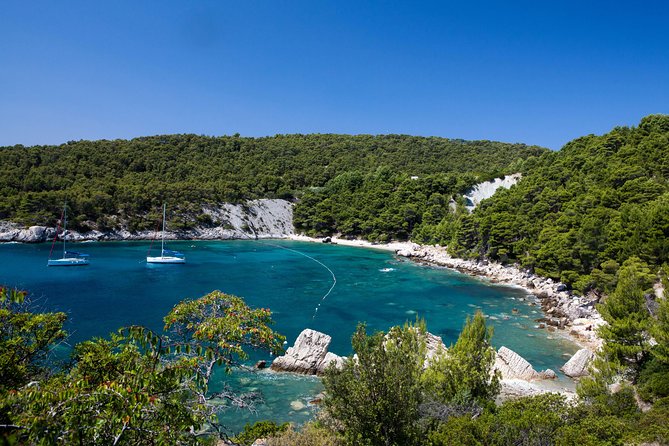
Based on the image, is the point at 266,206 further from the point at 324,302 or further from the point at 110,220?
the point at 324,302

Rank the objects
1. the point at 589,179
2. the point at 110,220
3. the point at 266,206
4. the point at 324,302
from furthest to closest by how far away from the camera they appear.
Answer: the point at 266,206
the point at 110,220
the point at 589,179
the point at 324,302

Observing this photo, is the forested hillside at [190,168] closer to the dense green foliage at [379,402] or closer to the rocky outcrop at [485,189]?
the rocky outcrop at [485,189]

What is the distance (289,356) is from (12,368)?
56.1 feet

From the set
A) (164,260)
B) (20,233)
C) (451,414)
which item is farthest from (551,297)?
(20,233)

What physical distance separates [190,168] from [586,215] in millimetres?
100259

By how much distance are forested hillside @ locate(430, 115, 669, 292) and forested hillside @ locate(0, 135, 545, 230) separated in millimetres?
28107

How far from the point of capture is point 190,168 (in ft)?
368

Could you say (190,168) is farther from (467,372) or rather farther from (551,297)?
(467,372)

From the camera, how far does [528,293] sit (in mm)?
42000

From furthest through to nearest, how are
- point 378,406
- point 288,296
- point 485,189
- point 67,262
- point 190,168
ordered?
point 190,168, point 485,189, point 67,262, point 288,296, point 378,406

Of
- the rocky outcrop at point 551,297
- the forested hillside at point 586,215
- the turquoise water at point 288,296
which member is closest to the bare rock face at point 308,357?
the turquoise water at point 288,296

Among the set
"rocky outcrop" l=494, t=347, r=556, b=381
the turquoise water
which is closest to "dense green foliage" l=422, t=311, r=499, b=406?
the turquoise water

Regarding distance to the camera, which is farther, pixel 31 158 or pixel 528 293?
pixel 31 158

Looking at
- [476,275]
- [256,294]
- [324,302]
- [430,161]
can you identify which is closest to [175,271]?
[256,294]
